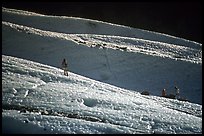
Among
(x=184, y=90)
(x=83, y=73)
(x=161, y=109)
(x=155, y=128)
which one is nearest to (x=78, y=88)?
(x=161, y=109)

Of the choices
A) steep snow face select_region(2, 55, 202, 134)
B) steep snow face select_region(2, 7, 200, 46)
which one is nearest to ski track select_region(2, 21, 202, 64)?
steep snow face select_region(2, 7, 200, 46)

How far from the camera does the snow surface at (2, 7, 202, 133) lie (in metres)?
11.9

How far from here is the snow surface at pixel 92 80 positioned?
11922mm

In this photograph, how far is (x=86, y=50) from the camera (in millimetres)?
32812

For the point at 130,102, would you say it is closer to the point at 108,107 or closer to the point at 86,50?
the point at 108,107

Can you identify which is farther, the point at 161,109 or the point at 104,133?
the point at 161,109

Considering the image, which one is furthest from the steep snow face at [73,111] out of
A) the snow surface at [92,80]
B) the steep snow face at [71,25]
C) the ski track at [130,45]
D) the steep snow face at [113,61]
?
the steep snow face at [71,25]

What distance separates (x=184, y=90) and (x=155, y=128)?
1820cm

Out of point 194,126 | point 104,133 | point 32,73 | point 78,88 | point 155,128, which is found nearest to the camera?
point 104,133

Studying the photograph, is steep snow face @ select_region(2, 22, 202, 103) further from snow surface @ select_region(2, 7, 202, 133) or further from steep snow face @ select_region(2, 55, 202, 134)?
steep snow face @ select_region(2, 55, 202, 134)

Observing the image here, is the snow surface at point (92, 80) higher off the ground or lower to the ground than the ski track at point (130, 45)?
lower

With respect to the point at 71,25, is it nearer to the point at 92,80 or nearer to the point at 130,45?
the point at 130,45

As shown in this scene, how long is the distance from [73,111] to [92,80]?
743cm

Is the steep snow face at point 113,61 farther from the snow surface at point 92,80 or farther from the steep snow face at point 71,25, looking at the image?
the steep snow face at point 71,25
